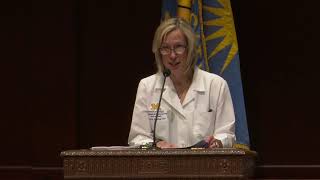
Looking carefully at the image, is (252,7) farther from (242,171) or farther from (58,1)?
(242,171)

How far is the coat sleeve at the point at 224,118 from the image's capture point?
370 cm

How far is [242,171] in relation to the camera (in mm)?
2881

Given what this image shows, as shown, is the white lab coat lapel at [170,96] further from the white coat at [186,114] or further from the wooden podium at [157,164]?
the wooden podium at [157,164]

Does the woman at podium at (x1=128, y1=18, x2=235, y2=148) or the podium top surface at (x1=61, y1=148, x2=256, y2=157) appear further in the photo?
the woman at podium at (x1=128, y1=18, x2=235, y2=148)

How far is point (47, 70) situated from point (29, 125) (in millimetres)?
518

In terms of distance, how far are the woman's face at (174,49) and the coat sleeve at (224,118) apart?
1.04ft

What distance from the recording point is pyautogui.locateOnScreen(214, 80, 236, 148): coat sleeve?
3.70 m

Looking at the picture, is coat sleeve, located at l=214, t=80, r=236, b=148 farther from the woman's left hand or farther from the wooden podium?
the wooden podium

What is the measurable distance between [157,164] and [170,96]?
98cm

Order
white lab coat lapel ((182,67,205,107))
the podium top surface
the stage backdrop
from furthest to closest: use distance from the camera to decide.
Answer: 1. the stage backdrop
2. white lab coat lapel ((182,67,205,107))
3. the podium top surface

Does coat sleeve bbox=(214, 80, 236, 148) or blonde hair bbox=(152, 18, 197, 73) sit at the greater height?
blonde hair bbox=(152, 18, 197, 73)

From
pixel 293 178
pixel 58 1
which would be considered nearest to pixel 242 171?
pixel 293 178

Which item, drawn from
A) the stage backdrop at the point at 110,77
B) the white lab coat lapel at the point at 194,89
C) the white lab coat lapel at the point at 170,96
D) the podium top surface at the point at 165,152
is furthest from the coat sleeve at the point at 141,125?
the stage backdrop at the point at 110,77

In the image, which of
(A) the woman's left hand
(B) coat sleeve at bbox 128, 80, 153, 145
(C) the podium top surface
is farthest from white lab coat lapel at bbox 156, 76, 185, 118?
(C) the podium top surface
